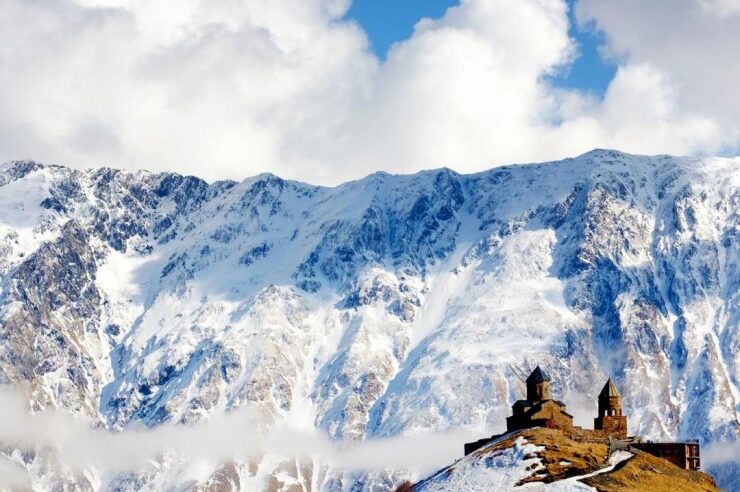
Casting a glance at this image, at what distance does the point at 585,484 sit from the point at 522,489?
9.02m

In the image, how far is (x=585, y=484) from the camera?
19275cm

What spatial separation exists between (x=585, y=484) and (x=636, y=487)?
892cm

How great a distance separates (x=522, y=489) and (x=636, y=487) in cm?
1599

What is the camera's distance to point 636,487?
197000 mm
